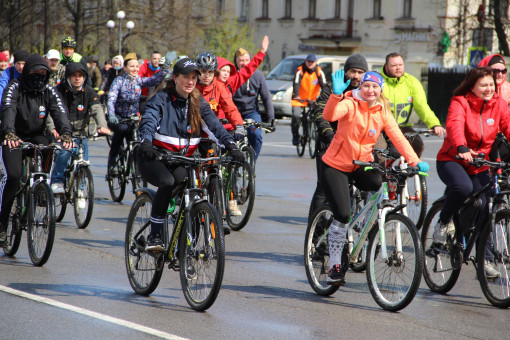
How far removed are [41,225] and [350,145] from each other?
2.73m

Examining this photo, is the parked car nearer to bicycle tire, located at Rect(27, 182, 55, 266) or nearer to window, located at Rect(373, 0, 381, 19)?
bicycle tire, located at Rect(27, 182, 55, 266)

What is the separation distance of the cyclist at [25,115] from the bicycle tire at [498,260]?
3750 millimetres

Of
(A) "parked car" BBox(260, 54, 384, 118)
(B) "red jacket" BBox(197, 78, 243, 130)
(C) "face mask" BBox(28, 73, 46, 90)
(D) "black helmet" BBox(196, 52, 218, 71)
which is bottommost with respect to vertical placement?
(A) "parked car" BBox(260, 54, 384, 118)

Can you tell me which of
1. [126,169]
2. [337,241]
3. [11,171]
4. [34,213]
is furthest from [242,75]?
[337,241]

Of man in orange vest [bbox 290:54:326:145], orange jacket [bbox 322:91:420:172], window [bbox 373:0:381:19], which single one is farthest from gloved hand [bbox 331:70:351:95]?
window [bbox 373:0:381:19]

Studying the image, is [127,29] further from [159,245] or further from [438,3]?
[159,245]

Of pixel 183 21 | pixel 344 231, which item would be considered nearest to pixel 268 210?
pixel 344 231

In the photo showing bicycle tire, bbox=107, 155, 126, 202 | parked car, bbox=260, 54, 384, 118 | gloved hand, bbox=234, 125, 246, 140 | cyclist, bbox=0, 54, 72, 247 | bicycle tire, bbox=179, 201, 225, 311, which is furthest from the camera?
parked car, bbox=260, 54, 384, 118

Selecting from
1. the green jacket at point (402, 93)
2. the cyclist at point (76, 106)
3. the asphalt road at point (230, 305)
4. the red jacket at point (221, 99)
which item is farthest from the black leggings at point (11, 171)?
the green jacket at point (402, 93)

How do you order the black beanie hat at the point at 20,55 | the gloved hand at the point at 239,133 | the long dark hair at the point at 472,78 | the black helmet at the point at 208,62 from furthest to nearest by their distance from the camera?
the black beanie hat at the point at 20,55 < the gloved hand at the point at 239,133 < the black helmet at the point at 208,62 < the long dark hair at the point at 472,78

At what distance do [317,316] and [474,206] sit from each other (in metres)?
1.61

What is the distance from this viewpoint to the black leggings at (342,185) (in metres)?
7.07

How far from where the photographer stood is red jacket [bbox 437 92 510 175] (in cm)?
758

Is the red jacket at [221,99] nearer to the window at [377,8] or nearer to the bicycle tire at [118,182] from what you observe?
the bicycle tire at [118,182]
